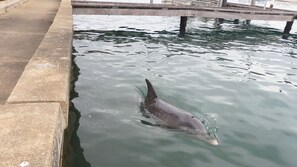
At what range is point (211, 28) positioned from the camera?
22.4 metres

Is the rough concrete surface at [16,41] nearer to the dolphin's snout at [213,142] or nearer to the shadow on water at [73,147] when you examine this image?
the shadow on water at [73,147]

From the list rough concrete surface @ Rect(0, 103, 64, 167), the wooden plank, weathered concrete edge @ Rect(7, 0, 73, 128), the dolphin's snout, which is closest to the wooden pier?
the wooden plank

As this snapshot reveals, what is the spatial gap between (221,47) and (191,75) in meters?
6.03

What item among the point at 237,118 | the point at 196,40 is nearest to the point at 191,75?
the point at 237,118

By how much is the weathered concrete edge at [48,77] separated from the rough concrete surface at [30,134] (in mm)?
285

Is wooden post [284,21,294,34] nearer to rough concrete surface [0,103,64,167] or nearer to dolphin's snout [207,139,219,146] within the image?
dolphin's snout [207,139,219,146]

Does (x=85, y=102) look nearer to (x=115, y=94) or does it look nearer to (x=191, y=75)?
(x=115, y=94)

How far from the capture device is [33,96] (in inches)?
157

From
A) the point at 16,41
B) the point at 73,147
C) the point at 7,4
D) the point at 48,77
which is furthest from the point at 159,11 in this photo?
the point at 48,77

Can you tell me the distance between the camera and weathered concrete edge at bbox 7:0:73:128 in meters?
4.01

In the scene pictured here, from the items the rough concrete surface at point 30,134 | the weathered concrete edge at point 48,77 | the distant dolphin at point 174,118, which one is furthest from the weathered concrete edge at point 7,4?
the rough concrete surface at point 30,134

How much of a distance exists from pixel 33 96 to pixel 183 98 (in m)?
5.26

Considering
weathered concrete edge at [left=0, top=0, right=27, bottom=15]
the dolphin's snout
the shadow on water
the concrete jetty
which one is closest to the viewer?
the concrete jetty

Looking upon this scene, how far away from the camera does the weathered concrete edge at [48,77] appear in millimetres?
4012
